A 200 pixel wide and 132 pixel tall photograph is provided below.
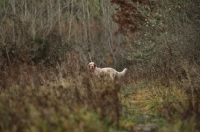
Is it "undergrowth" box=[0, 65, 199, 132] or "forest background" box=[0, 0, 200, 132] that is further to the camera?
"forest background" box=[0, 0, 200, 132]

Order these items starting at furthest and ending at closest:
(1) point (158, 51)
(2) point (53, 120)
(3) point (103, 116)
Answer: (1) point (158, 51) → (3) point (103, 116) → (2) point (53, 120)

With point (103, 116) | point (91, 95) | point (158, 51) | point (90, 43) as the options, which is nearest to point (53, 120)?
point (103, 116)

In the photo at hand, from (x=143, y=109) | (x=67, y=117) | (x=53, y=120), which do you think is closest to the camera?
(x=53, y=120)

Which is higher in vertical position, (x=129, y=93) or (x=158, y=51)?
(x=158, y=51)

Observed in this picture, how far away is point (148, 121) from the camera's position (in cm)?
489

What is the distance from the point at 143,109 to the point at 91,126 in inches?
112

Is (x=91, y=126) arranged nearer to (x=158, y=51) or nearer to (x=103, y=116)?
(x=103, y=116)

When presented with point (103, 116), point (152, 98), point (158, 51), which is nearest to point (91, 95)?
point (103, 116)

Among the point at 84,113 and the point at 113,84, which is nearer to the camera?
the point at 84,113

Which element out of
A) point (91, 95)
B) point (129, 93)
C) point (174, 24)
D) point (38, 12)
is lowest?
point (129, 93)

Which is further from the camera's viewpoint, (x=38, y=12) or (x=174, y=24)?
(x=38, y=12)

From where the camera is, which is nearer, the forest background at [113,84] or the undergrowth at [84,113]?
the undergrowth at [84,113]

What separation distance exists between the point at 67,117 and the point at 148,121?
1.61 metres

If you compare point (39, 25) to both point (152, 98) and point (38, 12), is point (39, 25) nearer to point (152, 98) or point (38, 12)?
point (38, 12)
